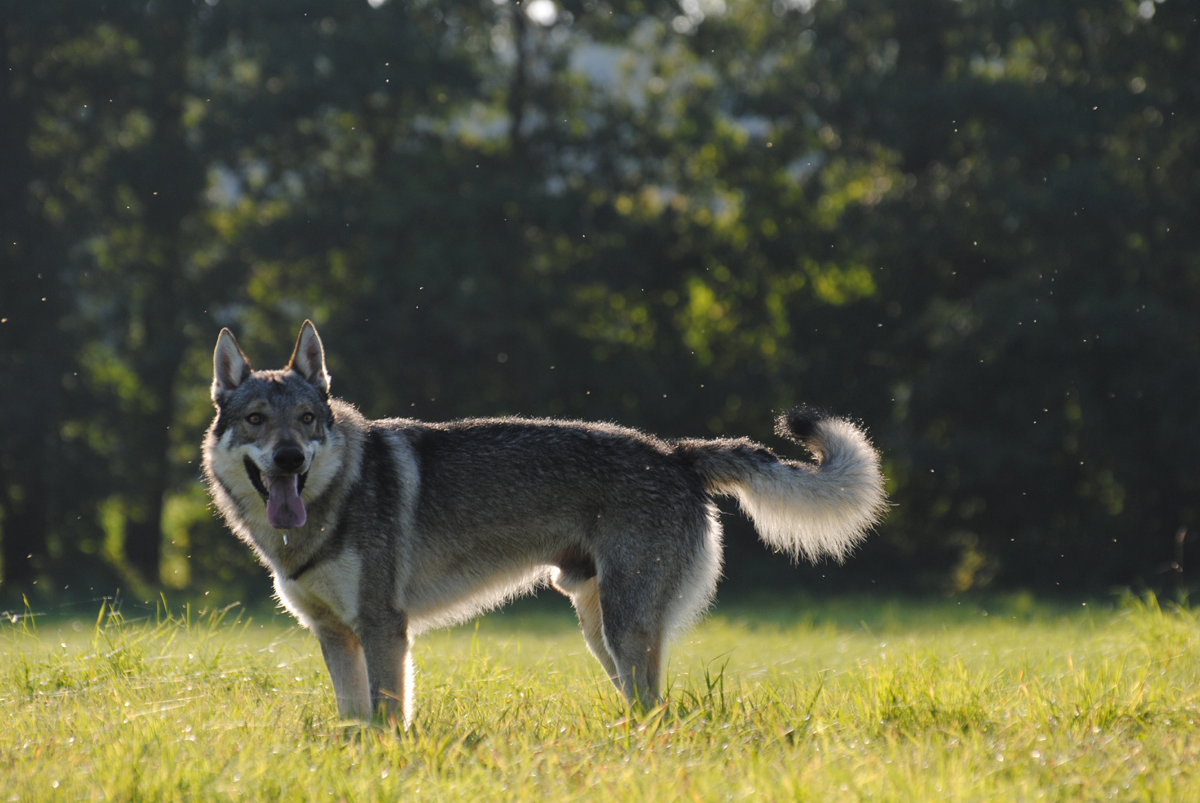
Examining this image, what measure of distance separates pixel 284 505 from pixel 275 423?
1.38ft

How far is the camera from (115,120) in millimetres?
19953

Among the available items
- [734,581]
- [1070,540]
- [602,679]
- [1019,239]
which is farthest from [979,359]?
[602,679]

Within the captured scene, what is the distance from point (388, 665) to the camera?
555 cm

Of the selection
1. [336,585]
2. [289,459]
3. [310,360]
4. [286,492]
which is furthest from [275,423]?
[336,585]

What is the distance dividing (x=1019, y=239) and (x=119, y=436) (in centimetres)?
1575

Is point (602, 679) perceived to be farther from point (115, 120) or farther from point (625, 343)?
point (115, 120)

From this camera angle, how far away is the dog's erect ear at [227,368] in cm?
591

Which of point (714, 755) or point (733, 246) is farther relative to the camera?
point (733, 246)

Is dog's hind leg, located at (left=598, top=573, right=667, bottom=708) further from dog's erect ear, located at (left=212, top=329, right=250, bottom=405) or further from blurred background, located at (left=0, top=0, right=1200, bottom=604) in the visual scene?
blurred background, located at (left=0, top=0, right=1200, bottom=604)

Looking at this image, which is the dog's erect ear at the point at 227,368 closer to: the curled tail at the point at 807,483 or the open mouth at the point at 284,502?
the open mouth at the point at 284,502

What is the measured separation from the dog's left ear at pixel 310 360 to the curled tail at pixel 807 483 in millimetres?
1999

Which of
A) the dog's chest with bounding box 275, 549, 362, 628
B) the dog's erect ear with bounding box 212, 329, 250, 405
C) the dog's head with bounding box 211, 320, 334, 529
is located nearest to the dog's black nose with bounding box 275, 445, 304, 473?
the dog's head with bounding box 211, 320, 334, 529

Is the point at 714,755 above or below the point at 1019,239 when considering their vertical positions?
below

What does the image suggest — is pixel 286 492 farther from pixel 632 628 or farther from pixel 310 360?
pixel 632 628
